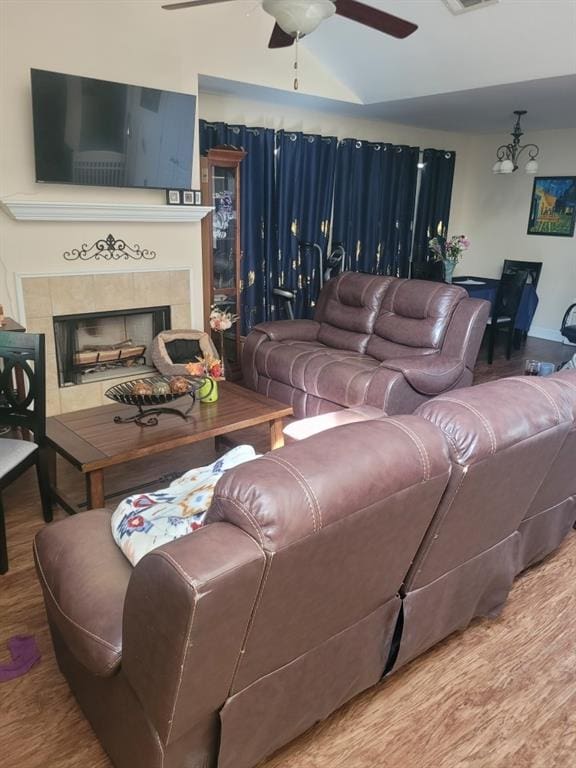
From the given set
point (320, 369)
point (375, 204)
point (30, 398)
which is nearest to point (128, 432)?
point (30, 398)

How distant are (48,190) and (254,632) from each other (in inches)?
128

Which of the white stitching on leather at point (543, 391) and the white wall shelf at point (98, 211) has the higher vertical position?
the white wall shelf at point (98, 211)

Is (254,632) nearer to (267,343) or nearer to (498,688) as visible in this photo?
(498,688)

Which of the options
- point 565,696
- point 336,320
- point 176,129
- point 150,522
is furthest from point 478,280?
point 150,522

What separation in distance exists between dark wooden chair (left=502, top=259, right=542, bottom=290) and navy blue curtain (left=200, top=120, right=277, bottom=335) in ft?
9.28

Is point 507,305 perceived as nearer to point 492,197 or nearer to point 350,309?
point 492,197

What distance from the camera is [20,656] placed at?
5.92ft

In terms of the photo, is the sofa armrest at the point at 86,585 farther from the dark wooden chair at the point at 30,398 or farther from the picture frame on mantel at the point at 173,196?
the picture frame on mantel at the point at 173,196

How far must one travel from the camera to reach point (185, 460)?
3254 mm

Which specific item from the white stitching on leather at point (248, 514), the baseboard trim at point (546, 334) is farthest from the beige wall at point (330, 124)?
the white stitching on leather at point (248, 514)

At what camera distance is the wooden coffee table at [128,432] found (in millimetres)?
2268

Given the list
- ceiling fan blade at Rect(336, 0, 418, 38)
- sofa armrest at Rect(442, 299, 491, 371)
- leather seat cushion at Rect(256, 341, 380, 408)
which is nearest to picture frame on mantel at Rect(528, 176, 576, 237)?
sofa armrest at Rect(442, 299, 491, 371)

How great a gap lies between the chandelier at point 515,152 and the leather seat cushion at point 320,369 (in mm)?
3051

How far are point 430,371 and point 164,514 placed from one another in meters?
2.23
